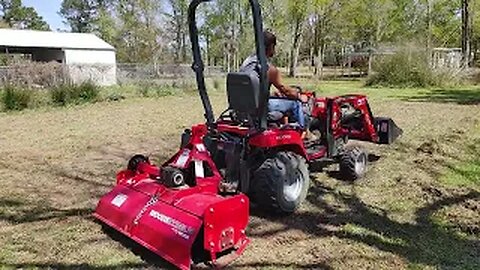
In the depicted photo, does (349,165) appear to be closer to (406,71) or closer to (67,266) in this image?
(67,266)

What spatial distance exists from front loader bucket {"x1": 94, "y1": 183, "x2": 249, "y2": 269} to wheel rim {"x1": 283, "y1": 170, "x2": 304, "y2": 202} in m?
0.81

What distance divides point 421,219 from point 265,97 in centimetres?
193

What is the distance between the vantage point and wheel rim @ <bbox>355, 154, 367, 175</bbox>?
558cm

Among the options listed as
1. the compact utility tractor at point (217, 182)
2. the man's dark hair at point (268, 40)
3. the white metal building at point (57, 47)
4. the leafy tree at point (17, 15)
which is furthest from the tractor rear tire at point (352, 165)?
the leafy tree at point (17, 15)

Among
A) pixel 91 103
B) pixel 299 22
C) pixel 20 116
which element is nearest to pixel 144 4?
pixel 299 22

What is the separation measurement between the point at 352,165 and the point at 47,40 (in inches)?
1264

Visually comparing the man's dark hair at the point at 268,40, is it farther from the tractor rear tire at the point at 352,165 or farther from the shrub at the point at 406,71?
the shrub at the point at 406,71

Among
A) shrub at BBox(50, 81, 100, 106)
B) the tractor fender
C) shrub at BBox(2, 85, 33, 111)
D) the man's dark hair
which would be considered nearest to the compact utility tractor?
the tractor fender

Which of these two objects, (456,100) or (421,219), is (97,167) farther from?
(456,100)

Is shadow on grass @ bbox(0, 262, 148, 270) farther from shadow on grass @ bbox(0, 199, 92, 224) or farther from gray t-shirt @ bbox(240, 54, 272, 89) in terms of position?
gray t-shirt @ bbox(240, 54, 272, 89)

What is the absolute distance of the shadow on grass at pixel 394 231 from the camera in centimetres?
355

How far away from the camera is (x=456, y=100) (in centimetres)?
→ 1546

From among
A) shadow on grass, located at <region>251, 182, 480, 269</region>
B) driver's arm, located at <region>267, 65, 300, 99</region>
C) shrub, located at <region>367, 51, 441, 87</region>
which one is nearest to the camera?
shadow on grass, located at <region>251, 182, 480, 269</region>

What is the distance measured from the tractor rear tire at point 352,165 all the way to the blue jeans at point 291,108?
929 millimetres
